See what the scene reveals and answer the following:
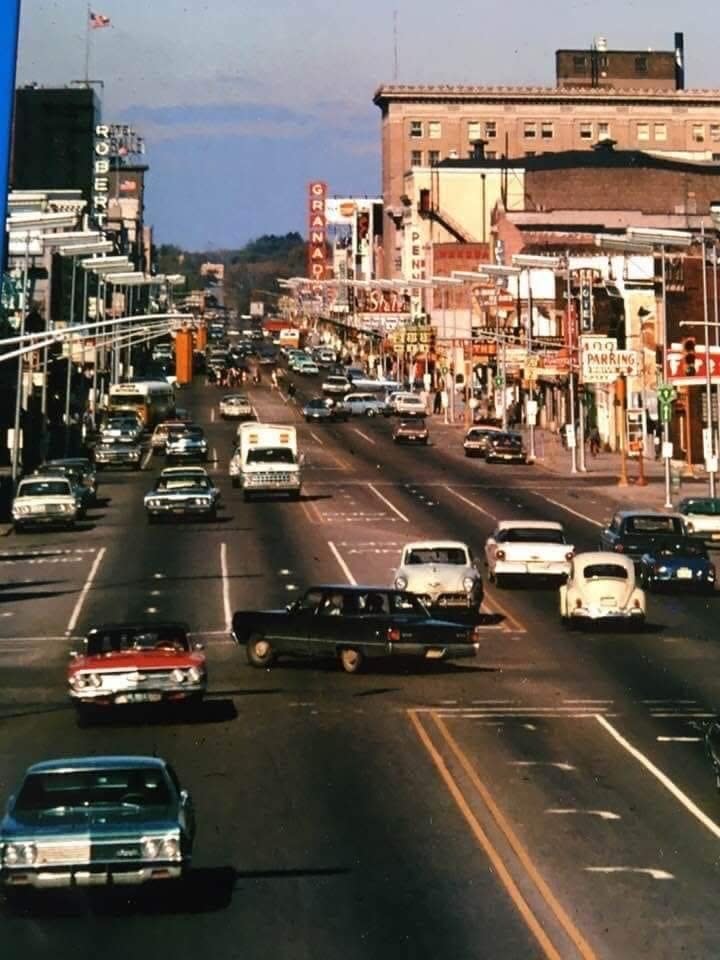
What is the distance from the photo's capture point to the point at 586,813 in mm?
24484

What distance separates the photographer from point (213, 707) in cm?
3344

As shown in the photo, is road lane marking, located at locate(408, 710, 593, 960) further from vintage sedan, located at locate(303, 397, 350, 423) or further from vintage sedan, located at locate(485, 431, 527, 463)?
vintage sedan, located at locate(303, 397, 350, 423)

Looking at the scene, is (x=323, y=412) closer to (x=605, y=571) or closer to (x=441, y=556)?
(x=441, y=556)

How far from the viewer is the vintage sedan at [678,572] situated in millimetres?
51344

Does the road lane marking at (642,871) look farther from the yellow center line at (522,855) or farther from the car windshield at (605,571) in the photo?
the car windshield at (605,571)

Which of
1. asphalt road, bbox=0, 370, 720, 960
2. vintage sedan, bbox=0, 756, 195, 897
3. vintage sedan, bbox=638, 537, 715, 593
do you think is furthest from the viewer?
vintage sedan, bbox=638, 537, 715, 593

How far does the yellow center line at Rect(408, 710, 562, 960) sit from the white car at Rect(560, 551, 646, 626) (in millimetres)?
13201

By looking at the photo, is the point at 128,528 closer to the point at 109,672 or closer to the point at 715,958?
the point at 109,672

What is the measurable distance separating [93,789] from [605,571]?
2535 centimetres

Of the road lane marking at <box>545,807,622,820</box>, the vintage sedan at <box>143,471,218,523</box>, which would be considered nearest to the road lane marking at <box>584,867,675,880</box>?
the road lane marking at <box>545,807,622,820</box>

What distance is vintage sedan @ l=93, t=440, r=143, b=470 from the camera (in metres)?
96.3

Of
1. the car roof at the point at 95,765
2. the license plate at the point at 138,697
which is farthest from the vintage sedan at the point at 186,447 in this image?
the car roof at the point at 95,765

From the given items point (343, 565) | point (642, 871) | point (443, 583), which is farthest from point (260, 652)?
point (343, 565)

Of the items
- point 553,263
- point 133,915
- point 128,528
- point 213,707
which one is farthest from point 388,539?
point 553,263
